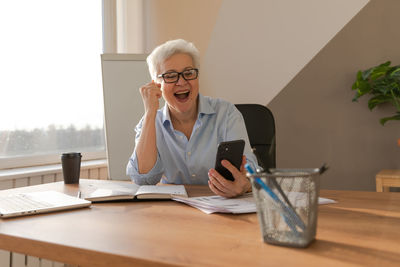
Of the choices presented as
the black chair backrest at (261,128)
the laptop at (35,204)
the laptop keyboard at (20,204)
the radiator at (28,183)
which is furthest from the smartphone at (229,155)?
the radiator at (28,183)

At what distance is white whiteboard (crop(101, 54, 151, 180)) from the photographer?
2.74m

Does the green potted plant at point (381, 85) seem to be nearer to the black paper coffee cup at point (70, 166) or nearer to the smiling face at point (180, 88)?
the smiling face at point (180, 88)

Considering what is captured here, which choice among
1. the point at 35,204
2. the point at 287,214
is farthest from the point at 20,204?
the point at 287,214

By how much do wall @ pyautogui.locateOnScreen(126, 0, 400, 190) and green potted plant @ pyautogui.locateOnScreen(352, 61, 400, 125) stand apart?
4.9 inches

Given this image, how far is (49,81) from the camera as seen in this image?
2582 mm

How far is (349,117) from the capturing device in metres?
2.97

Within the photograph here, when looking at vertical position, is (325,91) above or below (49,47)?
below

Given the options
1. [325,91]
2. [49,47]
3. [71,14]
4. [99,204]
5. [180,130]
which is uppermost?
[71,14]

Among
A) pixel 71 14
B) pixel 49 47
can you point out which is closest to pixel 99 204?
pixel 49 47

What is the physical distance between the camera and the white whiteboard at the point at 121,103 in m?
2.74

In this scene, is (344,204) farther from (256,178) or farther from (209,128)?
(209,128)

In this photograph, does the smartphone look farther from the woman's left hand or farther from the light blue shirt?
the light blue shirt

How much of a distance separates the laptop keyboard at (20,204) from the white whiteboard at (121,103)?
57.4 inches

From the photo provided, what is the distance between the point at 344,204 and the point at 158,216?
1.74ft
